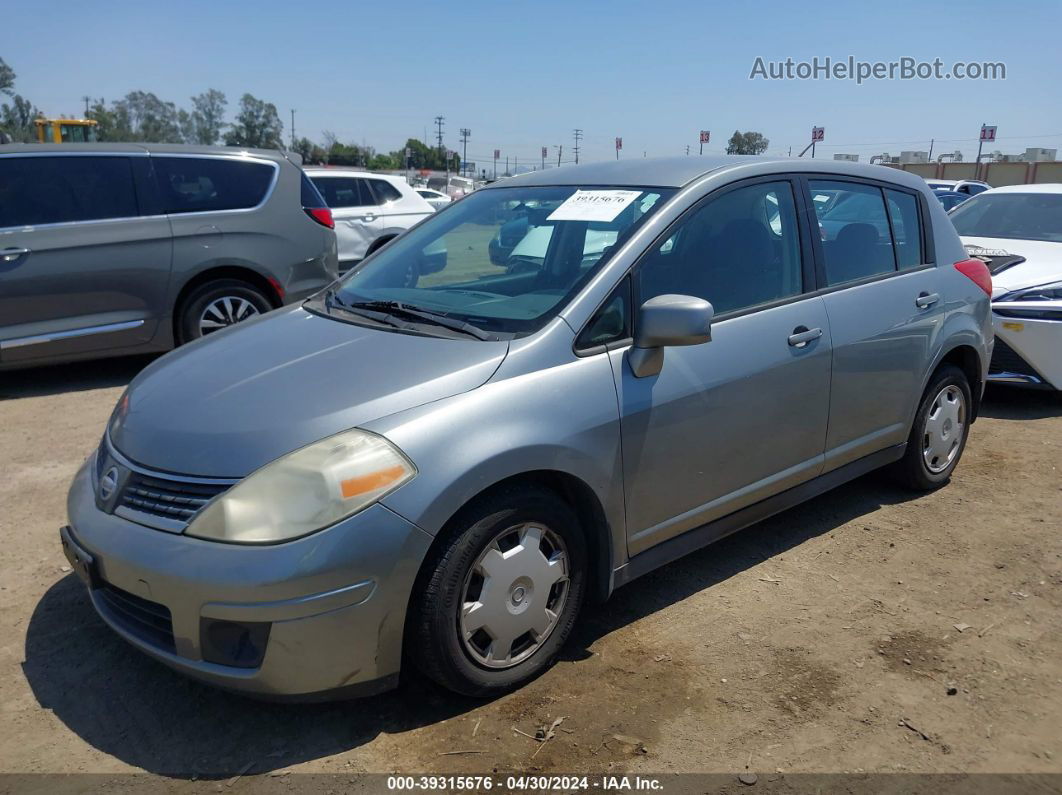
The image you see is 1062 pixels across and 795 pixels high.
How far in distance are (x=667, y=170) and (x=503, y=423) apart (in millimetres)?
1513

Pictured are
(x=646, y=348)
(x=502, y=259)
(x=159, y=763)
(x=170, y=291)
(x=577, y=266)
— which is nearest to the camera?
(x=159, y=763)

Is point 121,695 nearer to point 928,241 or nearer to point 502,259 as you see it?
point 502,259

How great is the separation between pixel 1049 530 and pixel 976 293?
4.18ft

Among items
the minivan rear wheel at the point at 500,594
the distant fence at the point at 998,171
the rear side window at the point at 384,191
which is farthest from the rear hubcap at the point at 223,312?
the distant fence at the point at 998,171

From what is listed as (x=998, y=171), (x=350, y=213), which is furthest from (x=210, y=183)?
(x=998, y=171)

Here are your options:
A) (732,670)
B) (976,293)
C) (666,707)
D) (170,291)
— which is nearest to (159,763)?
(666,707)

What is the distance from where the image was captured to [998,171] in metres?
48.0

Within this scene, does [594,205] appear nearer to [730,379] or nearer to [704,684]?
[730,379]

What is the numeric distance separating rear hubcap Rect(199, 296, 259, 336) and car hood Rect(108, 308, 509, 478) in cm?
384

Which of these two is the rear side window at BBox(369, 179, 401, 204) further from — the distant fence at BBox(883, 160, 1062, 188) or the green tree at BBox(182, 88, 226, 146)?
the green tree at BBox(182, 88, 226, 146)

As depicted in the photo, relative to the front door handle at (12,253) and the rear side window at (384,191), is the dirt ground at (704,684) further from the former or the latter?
the rear side window at (384,191)

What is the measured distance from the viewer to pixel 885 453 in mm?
A: 4234

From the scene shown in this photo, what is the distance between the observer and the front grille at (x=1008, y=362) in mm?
6059

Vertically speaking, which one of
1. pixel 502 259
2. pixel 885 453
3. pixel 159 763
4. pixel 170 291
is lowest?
pixel 159 763
